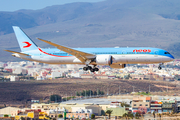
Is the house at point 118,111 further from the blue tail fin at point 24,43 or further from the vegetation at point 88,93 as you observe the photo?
the vegetation at point 88,93

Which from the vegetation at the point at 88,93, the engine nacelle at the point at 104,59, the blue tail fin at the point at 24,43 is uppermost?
the blue tail fin at the point at 24,43

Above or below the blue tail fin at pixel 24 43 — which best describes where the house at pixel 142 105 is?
below

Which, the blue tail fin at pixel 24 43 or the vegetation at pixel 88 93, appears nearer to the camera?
the blue tail fin at pixel 24 43

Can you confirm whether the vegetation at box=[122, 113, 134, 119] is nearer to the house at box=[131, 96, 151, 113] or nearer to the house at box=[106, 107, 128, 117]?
the house at box=[106, 107, 128, 117]

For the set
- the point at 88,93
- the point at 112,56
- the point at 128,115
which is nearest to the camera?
the point at 112,56

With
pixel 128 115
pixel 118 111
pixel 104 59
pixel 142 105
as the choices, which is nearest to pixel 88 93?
pixel 142 105

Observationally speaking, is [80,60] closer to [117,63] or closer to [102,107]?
[117,63]

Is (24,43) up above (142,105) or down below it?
above

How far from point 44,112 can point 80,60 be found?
3750 centimetres

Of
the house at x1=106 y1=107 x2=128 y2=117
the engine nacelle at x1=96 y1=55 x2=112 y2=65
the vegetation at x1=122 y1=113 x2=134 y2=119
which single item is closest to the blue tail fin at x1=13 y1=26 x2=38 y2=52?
the engine nacelle at x1=96 y1=55 x2=112 y2=65

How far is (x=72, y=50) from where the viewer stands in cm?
6625

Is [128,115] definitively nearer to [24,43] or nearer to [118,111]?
[118,111]

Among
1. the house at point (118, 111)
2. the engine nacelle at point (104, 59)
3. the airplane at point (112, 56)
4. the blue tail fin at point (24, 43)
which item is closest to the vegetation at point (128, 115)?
the house at point (118, 111)

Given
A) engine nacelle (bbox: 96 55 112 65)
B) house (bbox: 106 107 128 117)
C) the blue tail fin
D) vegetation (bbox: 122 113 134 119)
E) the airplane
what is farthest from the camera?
house (bbox: 106 107 128 117)
